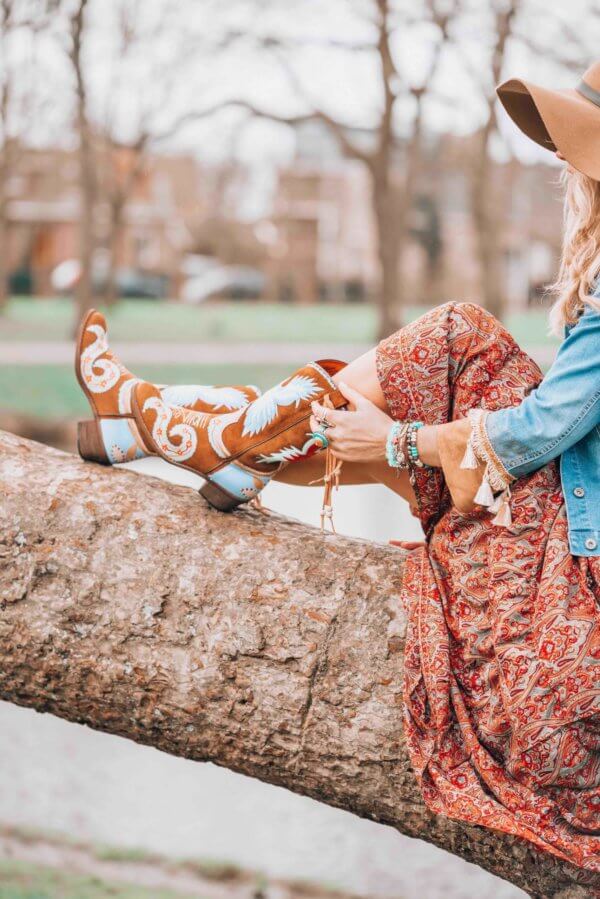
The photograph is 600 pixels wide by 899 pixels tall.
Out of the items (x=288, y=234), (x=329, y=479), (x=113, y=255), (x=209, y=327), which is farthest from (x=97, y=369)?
(x=288, y=234)

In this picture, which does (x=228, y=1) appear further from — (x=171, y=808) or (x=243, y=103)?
(x=171, y=808)

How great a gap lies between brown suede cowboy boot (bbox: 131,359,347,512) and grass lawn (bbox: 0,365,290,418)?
298 inches

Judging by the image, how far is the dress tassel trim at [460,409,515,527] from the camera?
2.14 m

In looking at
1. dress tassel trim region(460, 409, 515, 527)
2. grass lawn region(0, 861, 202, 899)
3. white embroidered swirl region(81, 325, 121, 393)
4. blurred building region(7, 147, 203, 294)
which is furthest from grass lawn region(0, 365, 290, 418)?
blurred building region(7, 147, 203, 294)

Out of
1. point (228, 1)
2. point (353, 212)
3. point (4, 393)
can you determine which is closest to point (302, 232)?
point (353, 212)

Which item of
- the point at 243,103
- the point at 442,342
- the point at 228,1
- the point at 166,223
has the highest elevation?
the point at 228,1

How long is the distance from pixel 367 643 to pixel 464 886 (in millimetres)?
2670

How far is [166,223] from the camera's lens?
53.2 meters

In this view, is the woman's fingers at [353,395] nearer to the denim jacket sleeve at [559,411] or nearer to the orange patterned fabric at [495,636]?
the orange patterned fabric at [495,636]

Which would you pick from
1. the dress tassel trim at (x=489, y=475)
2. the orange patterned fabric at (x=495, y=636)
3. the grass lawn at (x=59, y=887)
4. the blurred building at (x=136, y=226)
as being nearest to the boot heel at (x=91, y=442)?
the orange patterned fabric at (x=495, y=636)

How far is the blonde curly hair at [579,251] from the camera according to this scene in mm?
2111

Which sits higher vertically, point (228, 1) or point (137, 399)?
point (228, 1)

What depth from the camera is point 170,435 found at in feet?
8.48

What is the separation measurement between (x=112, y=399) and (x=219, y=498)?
1.18 ft
